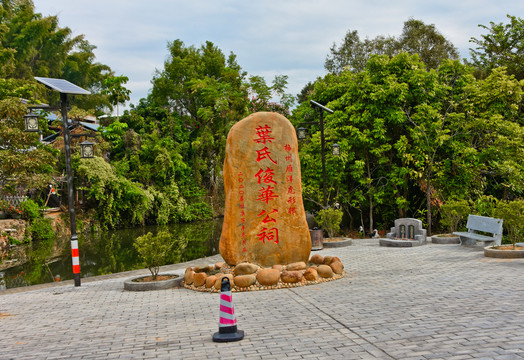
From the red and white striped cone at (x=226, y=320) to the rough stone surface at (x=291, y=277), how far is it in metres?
3.59

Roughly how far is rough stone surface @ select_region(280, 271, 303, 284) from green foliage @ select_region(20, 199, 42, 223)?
781 inches

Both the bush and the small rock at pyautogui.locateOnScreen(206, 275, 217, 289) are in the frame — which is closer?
the small rock at pyautogui.locateOnScreen(206, 275, 217, 289)

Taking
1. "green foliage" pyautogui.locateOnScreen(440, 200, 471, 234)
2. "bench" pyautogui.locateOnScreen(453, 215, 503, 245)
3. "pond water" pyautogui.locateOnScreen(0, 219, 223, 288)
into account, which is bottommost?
"pond water" pyautogui.locateOnScreen(0, 219, 223, 288)

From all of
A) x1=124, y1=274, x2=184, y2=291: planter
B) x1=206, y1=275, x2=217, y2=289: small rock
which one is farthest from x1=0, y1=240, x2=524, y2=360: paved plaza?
x1=206, y1=275, x2=217, y2=289: small rock

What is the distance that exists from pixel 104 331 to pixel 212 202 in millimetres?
30683

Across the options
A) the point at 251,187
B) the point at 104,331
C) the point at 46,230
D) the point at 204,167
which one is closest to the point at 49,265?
the point at 46,230

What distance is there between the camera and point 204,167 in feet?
120

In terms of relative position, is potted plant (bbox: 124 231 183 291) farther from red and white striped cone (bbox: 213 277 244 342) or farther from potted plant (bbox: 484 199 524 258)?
potted plant (bbox: 484 199 524 258)

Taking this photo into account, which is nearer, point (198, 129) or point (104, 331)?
point (104, 331)

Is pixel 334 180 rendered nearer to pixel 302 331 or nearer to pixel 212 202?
pixel 302 331

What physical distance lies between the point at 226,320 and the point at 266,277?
3.51 metres

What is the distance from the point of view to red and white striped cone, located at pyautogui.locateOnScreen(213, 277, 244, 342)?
6.06 metres

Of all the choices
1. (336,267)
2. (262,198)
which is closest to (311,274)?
(336,267)

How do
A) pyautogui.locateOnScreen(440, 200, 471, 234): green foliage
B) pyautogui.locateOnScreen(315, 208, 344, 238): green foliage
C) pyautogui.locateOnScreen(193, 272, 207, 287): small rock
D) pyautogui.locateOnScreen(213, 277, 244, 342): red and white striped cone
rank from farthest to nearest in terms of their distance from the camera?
1. pyautogui.locateOnScreen(315, 208, 344, 238): green foliage
2. pyautogui.locateOnScreen(440, 200, 471, 234): green foliage
3. pyautogui.locateOnScreen(193, 272, 207, 287): small rock
4. pyautogui.locateOnScreen(213, 277, 244, 342): red and white striped cone
